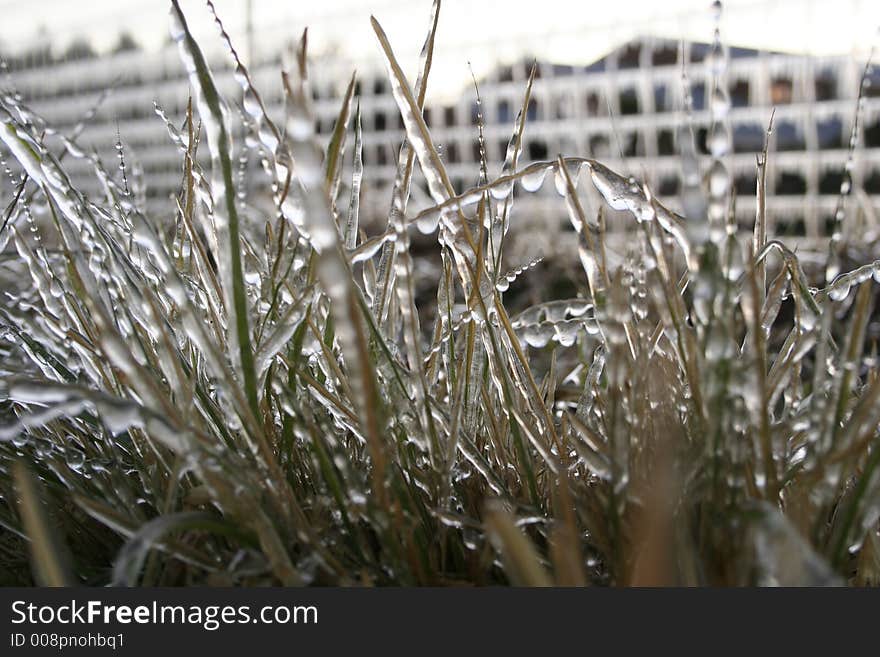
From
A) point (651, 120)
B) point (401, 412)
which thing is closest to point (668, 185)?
point (651, 120)

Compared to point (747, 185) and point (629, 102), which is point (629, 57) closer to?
point (629, 102)

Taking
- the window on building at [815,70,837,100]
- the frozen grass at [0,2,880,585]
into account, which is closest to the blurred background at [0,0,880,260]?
the window on building at [815,70,837,100]

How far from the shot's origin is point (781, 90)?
3.85 meters

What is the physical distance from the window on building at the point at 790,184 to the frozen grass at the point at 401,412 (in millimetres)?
3724

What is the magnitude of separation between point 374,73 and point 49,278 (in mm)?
4977

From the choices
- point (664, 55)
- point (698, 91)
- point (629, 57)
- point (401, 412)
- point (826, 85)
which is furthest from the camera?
point (698, 91)

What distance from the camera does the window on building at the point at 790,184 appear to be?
155 inches

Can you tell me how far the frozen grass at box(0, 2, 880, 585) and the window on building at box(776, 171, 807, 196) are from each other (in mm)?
3724

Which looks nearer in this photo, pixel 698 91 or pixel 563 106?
pixel 698 91

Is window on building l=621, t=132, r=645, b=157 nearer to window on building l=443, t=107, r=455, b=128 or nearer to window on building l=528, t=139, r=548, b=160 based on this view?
window on building l=528, t=139, r=548, b=160

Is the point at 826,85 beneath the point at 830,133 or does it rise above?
above

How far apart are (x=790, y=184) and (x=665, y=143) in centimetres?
64

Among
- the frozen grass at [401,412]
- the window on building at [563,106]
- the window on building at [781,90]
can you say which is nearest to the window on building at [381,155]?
the window on building at [563,106]

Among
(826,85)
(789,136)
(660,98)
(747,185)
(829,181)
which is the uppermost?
(660,98)
